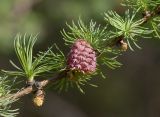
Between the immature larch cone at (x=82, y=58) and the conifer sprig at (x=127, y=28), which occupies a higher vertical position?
the conifer sprig at (x=127, y=28)

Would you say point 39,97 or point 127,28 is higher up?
point 127,28

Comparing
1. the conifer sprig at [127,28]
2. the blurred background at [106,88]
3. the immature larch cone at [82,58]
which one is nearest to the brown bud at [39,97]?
the immature larch cone at [82,58]

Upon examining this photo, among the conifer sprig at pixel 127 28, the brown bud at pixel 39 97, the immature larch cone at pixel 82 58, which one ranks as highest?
the conifer sprig at pixel 127 28

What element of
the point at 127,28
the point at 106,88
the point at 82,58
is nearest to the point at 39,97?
the point at 82,58

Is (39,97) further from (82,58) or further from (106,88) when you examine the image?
(106,88)

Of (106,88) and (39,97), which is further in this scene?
(106,88)

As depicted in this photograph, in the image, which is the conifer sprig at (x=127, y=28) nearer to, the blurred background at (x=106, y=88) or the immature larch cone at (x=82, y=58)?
the immature larch cone at (x=82, y=58)

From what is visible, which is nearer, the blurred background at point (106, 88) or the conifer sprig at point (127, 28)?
the conifer sprig at point (127, 28)

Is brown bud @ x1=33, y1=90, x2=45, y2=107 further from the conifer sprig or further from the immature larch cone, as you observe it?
the conifer sprig
